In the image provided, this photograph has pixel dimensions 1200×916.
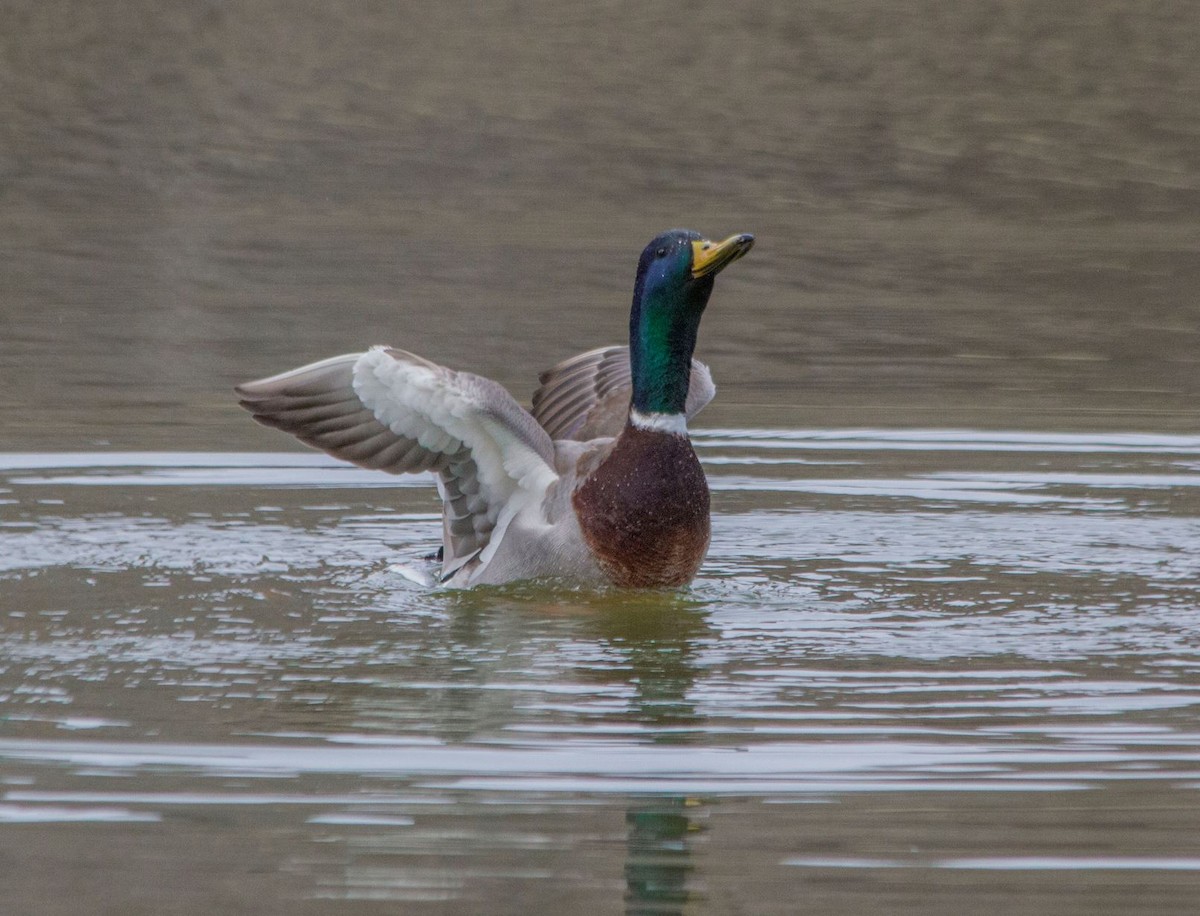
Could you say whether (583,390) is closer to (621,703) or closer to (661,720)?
(621,703)

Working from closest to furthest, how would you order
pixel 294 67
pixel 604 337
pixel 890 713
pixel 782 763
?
1. pixel 782 763
2. pixel 890 713
3. pixel 604 337
4. pixel 294 67

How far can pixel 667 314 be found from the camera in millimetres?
8188

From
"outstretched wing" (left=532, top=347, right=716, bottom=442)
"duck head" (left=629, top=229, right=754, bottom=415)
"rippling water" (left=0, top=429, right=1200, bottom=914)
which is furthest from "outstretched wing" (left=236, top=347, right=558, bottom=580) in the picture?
"outstretched wing" (left=532, top=347, right=716, bottom=442)

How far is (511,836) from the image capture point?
5.32m

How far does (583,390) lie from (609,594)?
186 centimetres

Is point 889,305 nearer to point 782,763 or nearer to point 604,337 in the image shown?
point 604,337

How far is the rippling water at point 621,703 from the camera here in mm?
5160

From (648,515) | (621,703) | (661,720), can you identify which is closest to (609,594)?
(648,515)

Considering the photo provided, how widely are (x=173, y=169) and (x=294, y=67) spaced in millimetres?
3075

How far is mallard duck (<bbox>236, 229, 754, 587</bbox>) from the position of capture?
7895 mm

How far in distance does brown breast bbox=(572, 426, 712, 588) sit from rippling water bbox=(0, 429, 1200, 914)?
5.1 inches

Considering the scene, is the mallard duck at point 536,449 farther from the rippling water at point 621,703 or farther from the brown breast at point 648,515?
the rippling water at point 621,703

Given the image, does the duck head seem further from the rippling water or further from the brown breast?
the rippling water

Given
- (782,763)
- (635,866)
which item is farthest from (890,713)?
(635,866)
